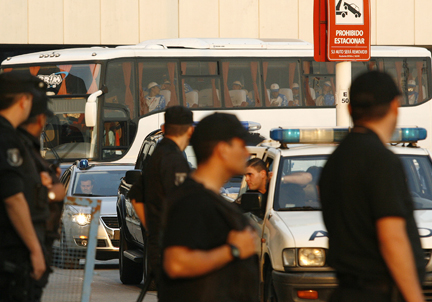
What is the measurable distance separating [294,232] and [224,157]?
343 cm

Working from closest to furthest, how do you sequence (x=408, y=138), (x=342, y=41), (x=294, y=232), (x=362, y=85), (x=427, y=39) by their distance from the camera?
(x=362, y=85) < (x=294, y=232) < (x=408, y=138) < (x=342, y=41) < (x=427, y=39)

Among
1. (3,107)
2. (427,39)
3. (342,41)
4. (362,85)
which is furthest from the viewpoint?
(427,39)

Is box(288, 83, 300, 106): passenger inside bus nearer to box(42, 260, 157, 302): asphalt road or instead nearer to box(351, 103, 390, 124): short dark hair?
box(42, 260, 157, 302): asphalt road

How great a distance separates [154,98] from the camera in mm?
17812

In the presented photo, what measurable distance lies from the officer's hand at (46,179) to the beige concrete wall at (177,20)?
2541cm

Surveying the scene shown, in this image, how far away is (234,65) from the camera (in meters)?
18.5

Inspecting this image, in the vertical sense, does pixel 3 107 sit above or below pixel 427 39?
below

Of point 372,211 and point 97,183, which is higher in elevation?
point 372,211

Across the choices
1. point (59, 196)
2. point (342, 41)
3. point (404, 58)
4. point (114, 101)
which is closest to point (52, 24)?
point (114, 101)

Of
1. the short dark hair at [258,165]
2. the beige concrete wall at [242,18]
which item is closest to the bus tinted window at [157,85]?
the short dark hair at [258,165]

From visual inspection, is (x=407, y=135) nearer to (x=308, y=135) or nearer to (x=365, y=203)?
(x=308, y=135)

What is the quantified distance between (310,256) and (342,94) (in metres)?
5.38

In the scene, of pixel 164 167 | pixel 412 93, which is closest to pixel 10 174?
pixel 164 167

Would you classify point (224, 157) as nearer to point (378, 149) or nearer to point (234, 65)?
point (378, 149)
